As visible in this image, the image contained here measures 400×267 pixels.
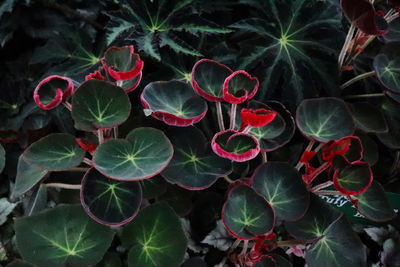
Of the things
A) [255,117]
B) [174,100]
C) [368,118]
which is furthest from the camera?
[368,118]

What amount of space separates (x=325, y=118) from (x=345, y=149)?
0.32 feet

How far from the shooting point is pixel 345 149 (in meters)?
0.78

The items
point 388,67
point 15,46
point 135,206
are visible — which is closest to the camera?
point 135,206

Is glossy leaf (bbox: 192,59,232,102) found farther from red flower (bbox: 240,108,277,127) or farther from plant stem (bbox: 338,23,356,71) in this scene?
plant stem (bbox: 338,23,356,71)

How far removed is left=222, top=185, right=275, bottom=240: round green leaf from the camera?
75 centimetres

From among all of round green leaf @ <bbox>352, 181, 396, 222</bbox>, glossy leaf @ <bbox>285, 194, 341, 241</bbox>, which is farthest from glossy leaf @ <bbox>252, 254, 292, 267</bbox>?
round green leaf @ <bbox>352, 181, 396, 222</bbox>

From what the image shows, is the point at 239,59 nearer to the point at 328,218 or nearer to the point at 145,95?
the point at 145,95

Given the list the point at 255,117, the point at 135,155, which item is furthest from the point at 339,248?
the point at 135,155

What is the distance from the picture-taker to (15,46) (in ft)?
3.99

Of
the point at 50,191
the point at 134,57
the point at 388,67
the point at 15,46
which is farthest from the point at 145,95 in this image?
the point at 15,46

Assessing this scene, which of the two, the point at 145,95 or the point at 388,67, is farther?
the point at 388,67

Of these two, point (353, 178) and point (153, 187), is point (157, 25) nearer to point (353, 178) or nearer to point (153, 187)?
point (153, 187)

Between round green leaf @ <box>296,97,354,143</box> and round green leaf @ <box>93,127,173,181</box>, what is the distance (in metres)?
0.27

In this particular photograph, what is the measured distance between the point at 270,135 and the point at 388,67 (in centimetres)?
30
